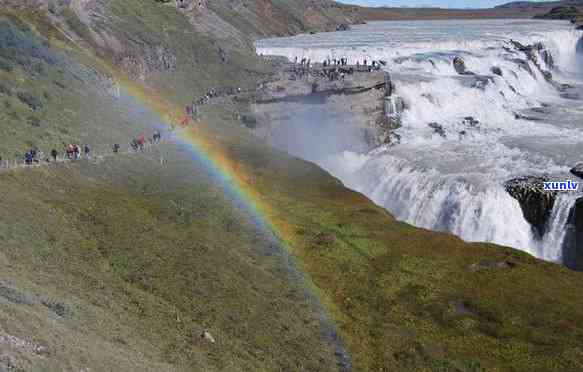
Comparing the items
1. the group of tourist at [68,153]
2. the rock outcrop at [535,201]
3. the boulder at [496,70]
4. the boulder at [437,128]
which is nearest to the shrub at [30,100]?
the group of tourist at [68,153]

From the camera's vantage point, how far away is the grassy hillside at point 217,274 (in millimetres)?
21461

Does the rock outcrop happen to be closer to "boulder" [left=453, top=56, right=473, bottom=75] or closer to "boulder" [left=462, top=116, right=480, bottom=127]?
"boulder" [left=462, top=116, right=480, bottom=127]

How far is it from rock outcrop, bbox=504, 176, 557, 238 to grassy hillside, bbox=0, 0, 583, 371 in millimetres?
8488

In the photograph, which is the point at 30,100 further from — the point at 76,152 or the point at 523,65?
the point at 523,65

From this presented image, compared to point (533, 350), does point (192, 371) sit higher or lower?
higher

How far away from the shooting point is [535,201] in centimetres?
4512

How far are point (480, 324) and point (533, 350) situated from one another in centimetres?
291

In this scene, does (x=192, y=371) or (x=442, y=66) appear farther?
(x=442, y=66)

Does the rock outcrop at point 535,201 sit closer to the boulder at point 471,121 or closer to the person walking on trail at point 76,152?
the boulder at point 471,121

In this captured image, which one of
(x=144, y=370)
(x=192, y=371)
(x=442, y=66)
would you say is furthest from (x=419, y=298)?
(x=442, y=66)

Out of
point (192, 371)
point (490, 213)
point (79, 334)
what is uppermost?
point (79, 334)

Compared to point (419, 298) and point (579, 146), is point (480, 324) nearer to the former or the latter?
point (419, 298)

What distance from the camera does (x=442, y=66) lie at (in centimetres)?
9150

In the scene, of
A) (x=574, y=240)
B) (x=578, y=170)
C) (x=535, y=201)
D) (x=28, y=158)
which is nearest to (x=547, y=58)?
(x=578, y=170)
